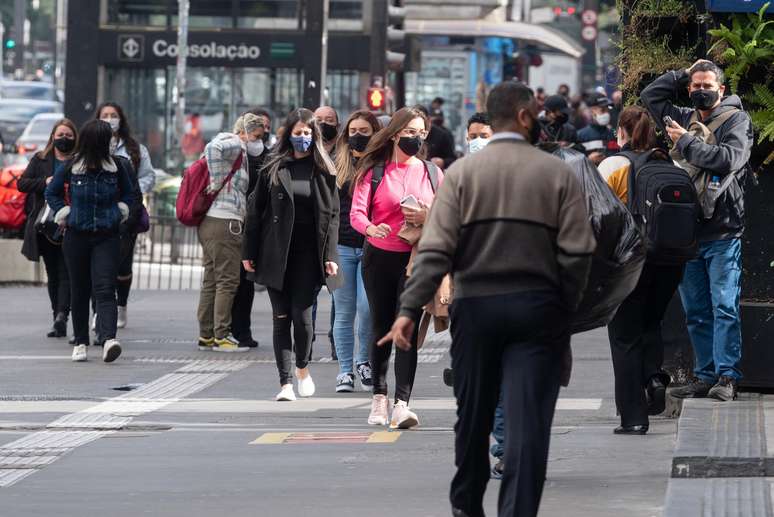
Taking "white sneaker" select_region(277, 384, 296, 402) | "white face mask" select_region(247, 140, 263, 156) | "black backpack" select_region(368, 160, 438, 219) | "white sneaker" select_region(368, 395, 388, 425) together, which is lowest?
"white sneaker" select_region(277, 384, 296, 402)

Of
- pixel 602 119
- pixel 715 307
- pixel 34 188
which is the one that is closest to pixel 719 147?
pixel 715 307

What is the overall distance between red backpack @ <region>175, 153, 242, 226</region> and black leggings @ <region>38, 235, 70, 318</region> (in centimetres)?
163

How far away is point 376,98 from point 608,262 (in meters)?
20.0

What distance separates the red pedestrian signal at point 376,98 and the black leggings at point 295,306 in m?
15.7

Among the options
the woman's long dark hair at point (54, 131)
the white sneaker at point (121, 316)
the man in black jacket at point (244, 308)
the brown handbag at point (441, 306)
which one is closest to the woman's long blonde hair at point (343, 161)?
the man in black jacket at point (244, 308)

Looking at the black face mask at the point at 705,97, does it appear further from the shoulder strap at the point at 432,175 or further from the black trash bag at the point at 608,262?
the black trash bag at the point at 608,262

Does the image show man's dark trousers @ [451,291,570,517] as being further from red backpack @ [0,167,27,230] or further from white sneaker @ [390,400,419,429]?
red backpack @ [0,167,27,230]

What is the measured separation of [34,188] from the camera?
15781mm

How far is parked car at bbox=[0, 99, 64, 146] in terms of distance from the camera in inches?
2015

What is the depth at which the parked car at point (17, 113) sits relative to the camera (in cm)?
5119

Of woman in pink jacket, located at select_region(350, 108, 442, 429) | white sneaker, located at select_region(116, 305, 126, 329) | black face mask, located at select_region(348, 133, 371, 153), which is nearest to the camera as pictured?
woman in pink jacket, located at select_region(350, 108, 442, 429)

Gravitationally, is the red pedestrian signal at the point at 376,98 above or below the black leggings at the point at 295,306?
above

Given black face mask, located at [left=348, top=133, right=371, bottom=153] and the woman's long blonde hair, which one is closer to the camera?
black face mask, located at [left=348, top=133, right=371, bottom=153]

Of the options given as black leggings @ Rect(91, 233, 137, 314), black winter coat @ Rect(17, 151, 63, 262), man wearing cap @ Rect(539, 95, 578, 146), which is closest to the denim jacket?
black leggings @ Rect(91, 233, 137, 314)
